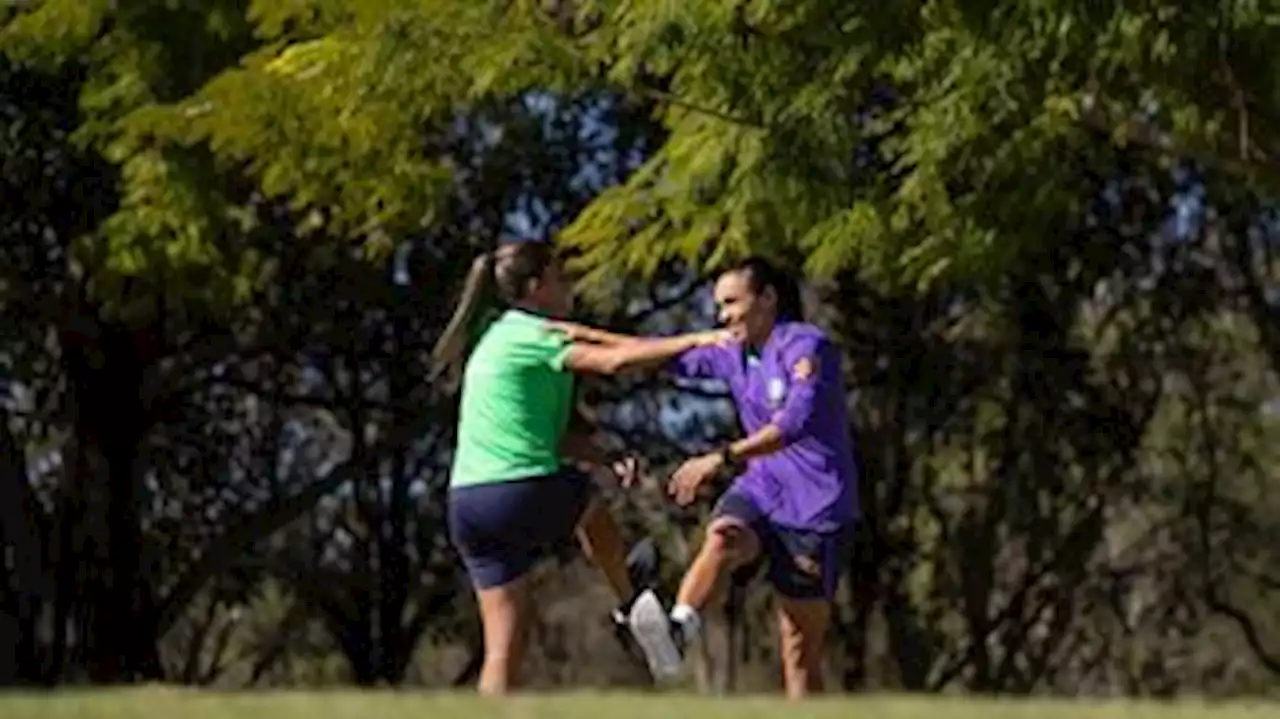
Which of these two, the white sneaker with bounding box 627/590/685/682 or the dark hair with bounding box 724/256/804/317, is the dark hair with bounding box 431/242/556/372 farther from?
the white sneaker with bounding box 627/590/685/682

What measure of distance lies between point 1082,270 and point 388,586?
773 cm

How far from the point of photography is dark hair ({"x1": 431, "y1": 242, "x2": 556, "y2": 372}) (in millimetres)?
11367

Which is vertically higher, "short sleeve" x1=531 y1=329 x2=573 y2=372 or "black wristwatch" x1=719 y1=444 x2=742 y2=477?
"short sleeve" x1=531 y1=329 x2=573 y2=372

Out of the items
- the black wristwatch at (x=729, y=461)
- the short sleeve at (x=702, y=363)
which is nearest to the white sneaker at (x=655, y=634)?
the black wristwatch at (x=729, y=461)

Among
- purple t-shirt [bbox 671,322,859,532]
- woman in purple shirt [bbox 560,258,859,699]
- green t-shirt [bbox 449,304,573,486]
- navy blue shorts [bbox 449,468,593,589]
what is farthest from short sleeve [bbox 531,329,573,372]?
purple t-shirt [bbox 671,322,859,532]

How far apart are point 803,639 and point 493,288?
5.82ft

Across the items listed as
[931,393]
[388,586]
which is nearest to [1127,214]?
[931,393]

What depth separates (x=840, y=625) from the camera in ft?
100

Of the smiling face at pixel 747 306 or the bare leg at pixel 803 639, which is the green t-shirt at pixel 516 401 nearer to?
the smiling face at pixel 747 306

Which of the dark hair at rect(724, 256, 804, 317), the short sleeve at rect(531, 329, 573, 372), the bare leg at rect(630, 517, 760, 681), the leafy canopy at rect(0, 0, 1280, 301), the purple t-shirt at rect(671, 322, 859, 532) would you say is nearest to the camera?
the short sleeve at rect(531, 329, 573, 372)

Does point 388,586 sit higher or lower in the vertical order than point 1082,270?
lower

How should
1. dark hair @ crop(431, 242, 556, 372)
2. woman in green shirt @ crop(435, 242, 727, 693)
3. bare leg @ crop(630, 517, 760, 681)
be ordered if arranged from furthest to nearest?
bare leg @ crop(630, 517, 760, 681) < dark hair @ crop(431, 242, 556, 372) < woman in green shirt @ crop(435, 242, 727, 693)

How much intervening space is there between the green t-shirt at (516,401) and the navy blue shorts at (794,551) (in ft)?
3.01

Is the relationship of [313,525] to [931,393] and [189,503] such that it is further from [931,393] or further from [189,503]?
[931,393]
